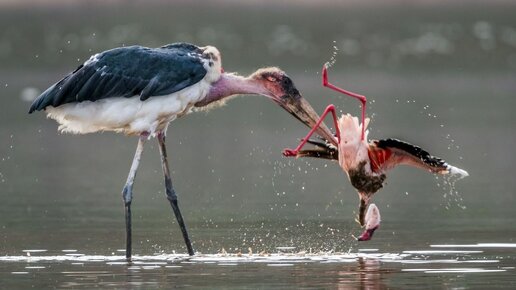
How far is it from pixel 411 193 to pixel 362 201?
6547 mm

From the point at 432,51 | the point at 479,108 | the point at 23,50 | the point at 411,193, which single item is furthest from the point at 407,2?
the point at 411,193

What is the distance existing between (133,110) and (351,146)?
220cm

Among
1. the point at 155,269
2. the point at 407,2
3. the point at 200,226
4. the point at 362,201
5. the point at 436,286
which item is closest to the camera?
the point at 436,286

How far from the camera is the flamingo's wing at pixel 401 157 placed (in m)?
15.8

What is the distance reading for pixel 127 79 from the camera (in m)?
16.8

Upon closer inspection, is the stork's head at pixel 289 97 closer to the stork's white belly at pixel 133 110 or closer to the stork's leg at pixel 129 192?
the stork's white belly at pixel 133 110

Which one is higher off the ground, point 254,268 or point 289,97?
point 289,97

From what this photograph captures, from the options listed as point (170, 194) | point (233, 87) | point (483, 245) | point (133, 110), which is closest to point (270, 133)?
point (170, 194)

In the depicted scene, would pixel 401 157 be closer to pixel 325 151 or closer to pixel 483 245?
pixel 325 151

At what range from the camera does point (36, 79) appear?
57375 millimetres

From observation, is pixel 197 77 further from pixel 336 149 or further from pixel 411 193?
pixel 411 193

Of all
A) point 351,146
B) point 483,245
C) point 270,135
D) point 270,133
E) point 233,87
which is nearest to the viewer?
point 351,146

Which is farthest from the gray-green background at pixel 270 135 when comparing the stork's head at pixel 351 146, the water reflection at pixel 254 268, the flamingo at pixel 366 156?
the stork's head at pixel 351 146

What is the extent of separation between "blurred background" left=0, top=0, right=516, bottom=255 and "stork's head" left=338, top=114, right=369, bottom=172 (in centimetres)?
112
